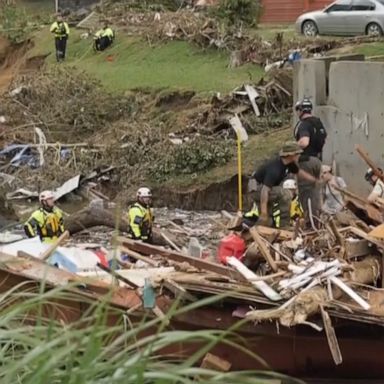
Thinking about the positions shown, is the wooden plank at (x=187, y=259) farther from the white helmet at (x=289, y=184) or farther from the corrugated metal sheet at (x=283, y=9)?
the corrugated metal sheet at (x=283, y=9)

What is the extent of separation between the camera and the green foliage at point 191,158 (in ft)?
64.0

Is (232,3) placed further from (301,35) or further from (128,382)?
(128,382)

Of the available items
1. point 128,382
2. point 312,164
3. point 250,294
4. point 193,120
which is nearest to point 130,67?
point 193,120

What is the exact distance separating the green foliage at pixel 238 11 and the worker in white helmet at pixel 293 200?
20.1 meters

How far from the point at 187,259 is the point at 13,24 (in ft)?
96.3

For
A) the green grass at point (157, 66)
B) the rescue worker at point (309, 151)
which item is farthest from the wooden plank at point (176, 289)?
the green grass at point (157, 66)

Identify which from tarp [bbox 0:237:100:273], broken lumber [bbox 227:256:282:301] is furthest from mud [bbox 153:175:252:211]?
broken lumber [bbox 227:256:282:301]

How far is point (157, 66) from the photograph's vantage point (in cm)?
2848

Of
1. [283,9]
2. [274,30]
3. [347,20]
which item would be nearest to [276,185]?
[347,20]

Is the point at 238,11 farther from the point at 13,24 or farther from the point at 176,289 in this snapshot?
the point at 176,289

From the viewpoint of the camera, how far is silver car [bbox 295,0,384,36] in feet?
97.1

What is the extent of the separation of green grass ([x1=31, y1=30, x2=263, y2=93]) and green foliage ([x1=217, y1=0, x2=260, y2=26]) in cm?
296

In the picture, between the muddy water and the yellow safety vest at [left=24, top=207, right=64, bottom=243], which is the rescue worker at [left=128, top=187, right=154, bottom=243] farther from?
the yellow safety vest at [left=24, top=207, right=64, bottom=243]

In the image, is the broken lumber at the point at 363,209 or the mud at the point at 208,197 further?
the mud at the point at 208,197
